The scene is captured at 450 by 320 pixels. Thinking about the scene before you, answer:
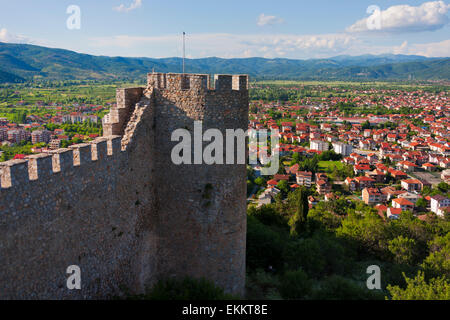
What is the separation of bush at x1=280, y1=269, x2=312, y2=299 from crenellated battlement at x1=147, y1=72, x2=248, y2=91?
617 cm

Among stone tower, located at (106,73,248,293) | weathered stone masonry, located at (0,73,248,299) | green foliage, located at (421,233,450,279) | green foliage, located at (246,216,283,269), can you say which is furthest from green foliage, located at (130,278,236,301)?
green foliage, located at (421,233,450,279)

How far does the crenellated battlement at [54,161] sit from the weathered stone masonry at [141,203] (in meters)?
0.02

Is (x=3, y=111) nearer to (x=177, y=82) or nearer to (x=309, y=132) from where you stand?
(x=309, y=132)

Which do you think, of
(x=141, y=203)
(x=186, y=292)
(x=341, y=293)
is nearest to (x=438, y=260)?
(x=341, y=293)

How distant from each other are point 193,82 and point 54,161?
357cm

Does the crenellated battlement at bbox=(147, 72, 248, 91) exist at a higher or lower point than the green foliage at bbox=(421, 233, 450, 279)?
higher

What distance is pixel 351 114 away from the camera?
146 metres

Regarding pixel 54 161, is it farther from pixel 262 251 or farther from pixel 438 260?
pixel 438 260

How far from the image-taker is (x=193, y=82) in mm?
8773

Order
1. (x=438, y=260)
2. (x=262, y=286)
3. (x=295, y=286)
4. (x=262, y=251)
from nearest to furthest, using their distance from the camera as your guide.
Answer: (x=295, y=286), (x=262, y=286), (x=262, y=251), (x=438, y=260)

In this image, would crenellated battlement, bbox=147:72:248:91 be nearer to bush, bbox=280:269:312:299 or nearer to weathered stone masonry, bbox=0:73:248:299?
weathered stone masonry, bbox=0:73:248:299

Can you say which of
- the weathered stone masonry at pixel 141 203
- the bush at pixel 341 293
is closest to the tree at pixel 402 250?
the bush at pixel 341 293

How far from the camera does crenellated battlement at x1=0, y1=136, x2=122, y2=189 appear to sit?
5.73 meters

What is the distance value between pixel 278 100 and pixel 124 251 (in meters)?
168
